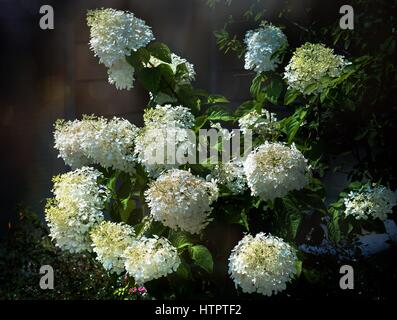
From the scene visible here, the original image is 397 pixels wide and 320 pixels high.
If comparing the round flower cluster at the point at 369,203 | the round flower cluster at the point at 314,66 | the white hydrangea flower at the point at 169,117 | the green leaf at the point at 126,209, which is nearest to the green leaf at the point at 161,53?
the white hydrangea flower at the point at 169,117

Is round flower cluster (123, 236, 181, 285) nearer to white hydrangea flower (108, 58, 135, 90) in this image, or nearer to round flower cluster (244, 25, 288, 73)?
white hydrangea flower (108, 58, 135, 90)

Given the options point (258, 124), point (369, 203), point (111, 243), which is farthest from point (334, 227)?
point (111, 243)

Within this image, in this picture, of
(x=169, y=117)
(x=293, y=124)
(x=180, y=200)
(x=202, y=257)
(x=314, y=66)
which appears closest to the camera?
(x=180, y=200)

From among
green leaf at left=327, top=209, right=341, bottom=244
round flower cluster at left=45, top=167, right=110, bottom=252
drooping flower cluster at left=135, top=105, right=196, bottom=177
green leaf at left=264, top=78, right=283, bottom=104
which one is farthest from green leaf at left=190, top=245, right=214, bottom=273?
green leaf at left=264, top=78, right=283, bottom=104

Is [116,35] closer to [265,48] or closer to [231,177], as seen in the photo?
[265,48]

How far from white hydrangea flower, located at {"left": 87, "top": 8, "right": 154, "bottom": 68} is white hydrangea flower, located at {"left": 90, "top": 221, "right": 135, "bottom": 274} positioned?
0.89 metres

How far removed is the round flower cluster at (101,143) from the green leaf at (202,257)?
0.57 metres

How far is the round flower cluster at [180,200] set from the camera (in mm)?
3244

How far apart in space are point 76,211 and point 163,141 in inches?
23.3

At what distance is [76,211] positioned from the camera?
3.54m

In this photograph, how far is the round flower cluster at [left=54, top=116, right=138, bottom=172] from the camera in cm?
355

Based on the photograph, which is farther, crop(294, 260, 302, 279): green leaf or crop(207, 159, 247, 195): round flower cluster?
crop(207, 159, 247, 195): round flower cluster
